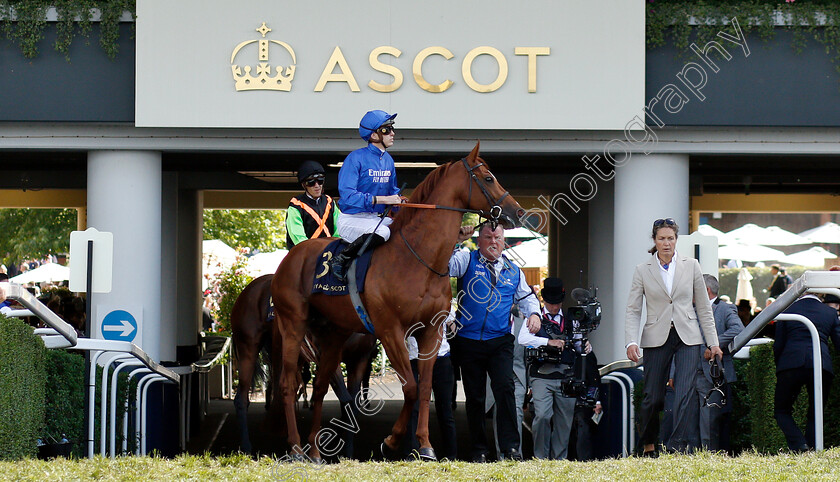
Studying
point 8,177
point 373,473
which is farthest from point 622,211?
point 8,177

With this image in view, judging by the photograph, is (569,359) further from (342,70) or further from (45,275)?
(45,275)

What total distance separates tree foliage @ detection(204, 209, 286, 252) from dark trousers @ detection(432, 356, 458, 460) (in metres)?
20.6

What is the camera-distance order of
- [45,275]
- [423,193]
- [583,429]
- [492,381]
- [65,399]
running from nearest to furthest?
[423,193] → [65,399] → [492,381] → [583,429] → [45,275]

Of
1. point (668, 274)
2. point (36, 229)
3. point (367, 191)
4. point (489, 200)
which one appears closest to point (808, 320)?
point (668, 274)

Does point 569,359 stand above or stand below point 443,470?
above

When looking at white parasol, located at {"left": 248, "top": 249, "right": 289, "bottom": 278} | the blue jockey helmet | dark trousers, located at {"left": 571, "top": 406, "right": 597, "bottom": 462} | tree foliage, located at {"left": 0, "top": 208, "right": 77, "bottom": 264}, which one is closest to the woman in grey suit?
dark trousers, located at {"left": 571, "top": 406, "right": 597, "bottom": 462}

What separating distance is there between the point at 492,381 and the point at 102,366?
2980mm

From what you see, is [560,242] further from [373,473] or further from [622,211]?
[373,473]

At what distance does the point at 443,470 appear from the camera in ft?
19.8

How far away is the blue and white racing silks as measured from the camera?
7605mm

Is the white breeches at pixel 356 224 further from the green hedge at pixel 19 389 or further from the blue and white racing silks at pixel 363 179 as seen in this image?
the green hedge at pixel 19 389

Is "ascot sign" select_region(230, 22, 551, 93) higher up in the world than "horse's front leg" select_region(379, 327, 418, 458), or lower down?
higher up

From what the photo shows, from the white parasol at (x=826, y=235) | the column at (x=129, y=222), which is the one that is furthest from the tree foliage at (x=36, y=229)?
the white parasol at (x=826, y=235)

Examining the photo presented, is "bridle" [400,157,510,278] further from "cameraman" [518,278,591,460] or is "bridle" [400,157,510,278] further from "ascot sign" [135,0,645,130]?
"ascot sign" [135,0,645,130]
